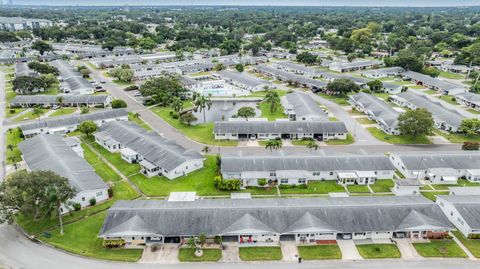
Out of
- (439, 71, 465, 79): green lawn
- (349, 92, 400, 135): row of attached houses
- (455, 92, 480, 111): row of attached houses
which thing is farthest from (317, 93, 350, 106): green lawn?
(439, 71, 465, 79): green lawn

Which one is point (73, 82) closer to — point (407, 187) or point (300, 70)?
point (300, 70)

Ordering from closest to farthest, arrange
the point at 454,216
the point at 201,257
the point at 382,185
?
the point at 201,257, the point at 454,216, the point at 382,185

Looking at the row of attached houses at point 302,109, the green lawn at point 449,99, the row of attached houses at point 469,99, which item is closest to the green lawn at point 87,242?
the row of attached houses at point 302,109

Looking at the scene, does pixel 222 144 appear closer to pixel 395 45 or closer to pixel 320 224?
pixel 320 224

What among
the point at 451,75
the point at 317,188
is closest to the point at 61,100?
the point at 317,188

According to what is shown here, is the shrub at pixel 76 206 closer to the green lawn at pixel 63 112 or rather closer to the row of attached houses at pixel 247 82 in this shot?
the green lawn at pixel 63 112

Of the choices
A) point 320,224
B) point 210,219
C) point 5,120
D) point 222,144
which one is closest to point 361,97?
point 222,144

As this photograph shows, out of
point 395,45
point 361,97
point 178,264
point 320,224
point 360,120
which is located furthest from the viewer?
point 395,45
